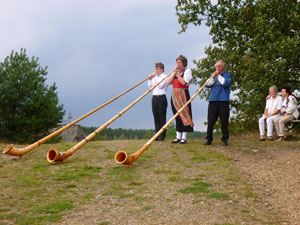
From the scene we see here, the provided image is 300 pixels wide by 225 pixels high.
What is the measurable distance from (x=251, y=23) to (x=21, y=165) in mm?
10228

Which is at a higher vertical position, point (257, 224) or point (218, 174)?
point (218, 174)

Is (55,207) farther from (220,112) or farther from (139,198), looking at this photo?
(220,112)

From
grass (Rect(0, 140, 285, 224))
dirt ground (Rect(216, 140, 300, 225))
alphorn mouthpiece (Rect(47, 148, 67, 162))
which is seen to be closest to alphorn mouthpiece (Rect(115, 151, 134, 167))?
grass (Rect(0, 140, 285, 224))

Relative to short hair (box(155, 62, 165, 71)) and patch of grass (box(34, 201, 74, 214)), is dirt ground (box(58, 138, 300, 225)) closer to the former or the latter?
patch of grass (box(34, 201, 74, 214))

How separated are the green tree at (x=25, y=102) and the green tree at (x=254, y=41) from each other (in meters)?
9.76

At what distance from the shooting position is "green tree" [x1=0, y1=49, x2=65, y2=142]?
63.7 ft

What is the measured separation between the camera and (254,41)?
43.5 feet

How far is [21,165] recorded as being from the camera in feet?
29.0

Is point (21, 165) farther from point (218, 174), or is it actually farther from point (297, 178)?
point (297, 178)

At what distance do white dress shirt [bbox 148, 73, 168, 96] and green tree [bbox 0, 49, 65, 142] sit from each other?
10.6 meters

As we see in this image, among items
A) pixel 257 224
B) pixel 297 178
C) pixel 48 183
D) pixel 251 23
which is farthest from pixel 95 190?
pixel 251 23

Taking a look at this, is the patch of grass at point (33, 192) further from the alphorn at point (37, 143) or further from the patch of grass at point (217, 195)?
the patch of grass at point (217, 195)

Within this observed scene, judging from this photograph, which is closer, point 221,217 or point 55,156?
point 221,217

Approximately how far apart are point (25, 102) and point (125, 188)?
1533 cm
